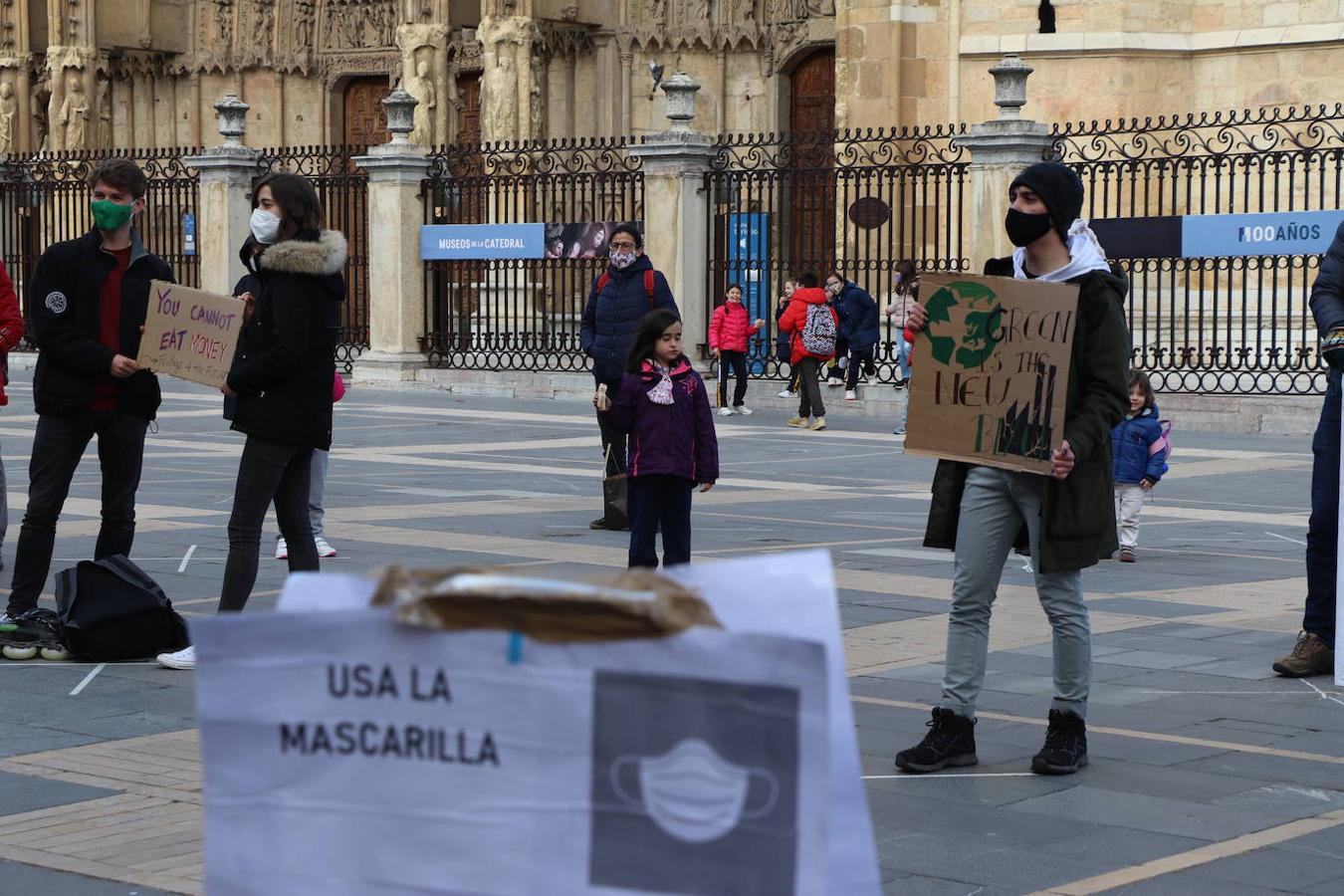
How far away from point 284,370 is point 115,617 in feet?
3.85

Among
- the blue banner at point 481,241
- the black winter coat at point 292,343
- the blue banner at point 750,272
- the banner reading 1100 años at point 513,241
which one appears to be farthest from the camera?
the blue banner at point 481,241

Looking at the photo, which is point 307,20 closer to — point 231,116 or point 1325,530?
point 231,116

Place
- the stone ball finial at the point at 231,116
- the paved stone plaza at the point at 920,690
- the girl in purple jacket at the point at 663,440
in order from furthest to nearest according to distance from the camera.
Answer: the stone ball finial at the point at 231,116 < the girl in purple jacket at the point at 663,440 < the paved stone plaza at the point at 920,690

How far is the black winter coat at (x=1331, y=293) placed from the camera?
7.65 m

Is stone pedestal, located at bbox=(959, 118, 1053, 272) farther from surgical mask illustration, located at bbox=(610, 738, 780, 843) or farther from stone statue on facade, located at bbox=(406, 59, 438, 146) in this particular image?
surgical mask illustration, located at bbox=(610, 738, 780, 843)

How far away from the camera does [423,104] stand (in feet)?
112

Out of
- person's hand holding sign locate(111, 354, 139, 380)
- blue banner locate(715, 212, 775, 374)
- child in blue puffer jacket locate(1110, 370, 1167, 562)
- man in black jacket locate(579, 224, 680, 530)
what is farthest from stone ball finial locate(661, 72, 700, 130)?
person's hand holding sign locate(111, 354, 139, 380)

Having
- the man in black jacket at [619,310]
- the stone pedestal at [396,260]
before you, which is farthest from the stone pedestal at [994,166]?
the man in black jacket at [619,310]

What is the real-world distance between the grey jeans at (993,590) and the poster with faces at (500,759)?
3.68 m

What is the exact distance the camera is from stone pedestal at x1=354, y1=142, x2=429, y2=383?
28.2 meters

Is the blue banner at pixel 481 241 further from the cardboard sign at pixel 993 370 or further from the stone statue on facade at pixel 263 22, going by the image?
the cardboard sign at pixel 993 370

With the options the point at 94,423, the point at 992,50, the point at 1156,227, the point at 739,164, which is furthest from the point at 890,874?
the point at 992,50

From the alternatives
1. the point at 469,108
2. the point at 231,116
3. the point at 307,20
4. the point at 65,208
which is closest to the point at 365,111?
the point at 307,20

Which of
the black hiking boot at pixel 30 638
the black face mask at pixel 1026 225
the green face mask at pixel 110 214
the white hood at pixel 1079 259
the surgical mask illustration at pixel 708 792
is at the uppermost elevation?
the green face mask at pixel 110 214
